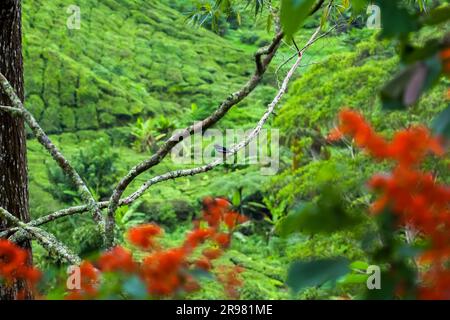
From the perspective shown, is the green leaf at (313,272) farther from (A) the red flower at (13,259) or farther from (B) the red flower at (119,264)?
(A) the red flower at (13,259)

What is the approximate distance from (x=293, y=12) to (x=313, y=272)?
15 centimetres

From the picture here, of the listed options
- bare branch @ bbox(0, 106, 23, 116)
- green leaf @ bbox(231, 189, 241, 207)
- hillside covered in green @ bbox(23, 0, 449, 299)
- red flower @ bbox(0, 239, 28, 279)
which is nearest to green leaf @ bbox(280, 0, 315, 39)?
red flower @ bbox(0, 239, 28, 279)

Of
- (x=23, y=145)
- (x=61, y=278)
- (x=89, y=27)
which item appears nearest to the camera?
(x=61, y=278)

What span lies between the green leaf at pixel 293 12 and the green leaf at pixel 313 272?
0.14 metres

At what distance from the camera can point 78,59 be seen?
8.49 m

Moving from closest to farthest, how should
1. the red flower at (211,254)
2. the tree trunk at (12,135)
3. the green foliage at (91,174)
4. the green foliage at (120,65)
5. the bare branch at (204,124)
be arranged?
the red flower at (211,254) < the bare branch at (204,124) < the tree trunk at (12,135) < the green foliage at (91,174) < the green foliage at (120,65)

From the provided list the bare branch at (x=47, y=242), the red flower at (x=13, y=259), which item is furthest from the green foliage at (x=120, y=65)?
the red flower at (x=13, y=259)

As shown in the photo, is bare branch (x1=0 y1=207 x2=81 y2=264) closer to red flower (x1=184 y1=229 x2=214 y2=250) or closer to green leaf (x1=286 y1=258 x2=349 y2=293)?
red flower (x1=184 y1=229 x2=214 y2=250)

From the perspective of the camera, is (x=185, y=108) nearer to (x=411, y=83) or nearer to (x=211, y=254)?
(x=211, y=254)

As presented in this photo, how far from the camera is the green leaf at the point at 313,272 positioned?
383 millimetres

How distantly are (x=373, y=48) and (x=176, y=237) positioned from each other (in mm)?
2124

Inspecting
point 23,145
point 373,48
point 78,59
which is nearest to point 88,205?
point 23,145

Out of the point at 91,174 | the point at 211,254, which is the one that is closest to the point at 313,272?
the point at 211,254

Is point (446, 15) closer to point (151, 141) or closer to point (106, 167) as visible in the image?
point (106, 167)
